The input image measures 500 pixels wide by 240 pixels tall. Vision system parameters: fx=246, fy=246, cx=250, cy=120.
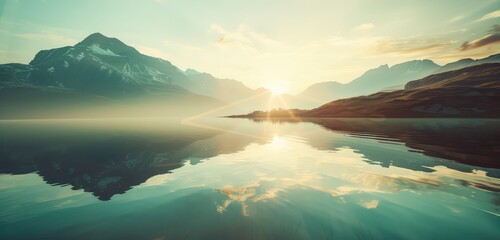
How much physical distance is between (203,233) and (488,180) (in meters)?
21.3

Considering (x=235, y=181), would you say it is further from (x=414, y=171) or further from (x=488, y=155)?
(x=488, y=155)

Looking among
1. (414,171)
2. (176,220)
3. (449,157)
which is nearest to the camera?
(176,220)

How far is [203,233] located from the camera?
11.3m

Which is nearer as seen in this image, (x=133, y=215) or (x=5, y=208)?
(x=133, y=215)

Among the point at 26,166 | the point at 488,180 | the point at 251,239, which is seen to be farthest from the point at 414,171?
the point at 26,166

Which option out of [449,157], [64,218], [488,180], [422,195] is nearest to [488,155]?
[449,157]

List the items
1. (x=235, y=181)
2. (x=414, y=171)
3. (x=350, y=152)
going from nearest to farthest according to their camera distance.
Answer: (x=235, y=181) < (x=414, y=171) < (x=350, y=152)

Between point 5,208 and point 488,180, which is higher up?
point 488,180

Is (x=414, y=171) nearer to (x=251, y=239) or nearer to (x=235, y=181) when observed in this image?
(x=235, y=181)

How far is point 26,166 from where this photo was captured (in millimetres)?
28250

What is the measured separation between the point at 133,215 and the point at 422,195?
1793cm

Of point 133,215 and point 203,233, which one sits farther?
point 133,215

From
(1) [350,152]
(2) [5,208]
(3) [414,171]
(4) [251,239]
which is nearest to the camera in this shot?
(4) [251,239]

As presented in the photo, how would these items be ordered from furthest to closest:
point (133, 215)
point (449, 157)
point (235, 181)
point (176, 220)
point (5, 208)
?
point (449, 157)
point (235, 181)
point (5, 208)
point (133, 215)
point (176, 220)
